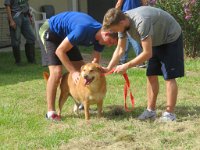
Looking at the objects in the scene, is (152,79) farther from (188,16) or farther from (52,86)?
(188,16)

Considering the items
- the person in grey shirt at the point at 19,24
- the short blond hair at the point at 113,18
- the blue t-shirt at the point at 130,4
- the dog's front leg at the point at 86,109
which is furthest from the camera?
the person in grey shirt at the point at 19,24

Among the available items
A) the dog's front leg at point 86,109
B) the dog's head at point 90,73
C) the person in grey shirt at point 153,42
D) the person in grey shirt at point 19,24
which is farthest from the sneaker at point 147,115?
the person in grey shirt at point 19,24

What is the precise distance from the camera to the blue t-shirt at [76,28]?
5305 mm

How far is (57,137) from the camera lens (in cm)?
507

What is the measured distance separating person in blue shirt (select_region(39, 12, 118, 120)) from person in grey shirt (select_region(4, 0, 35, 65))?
4.38 m

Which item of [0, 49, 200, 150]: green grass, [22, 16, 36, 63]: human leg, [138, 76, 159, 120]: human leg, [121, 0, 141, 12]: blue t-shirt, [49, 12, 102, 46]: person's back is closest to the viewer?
[0, 49, 200, 150]: green grass

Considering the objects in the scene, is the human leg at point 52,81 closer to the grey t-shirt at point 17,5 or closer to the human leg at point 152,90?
the human leg at point 152,90

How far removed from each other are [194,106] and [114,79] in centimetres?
229

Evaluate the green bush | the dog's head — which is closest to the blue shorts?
the dog's head

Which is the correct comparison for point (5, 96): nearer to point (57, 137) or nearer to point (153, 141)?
point (57, 137)

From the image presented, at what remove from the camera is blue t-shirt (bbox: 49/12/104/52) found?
5.31 m

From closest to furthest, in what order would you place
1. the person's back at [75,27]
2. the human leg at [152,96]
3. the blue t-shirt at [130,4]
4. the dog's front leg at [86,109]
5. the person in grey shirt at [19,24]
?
the person's back at [75,27]
the dog's front leg at [86,109]
the human leg at [152,96]
the blue t-shirt at [130,4]
the person in grey shirt at [19,24]

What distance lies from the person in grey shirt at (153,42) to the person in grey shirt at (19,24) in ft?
16.7

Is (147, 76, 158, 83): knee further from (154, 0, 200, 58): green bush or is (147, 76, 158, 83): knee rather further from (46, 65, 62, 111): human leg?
(154, 0, 200, 58): green bush
